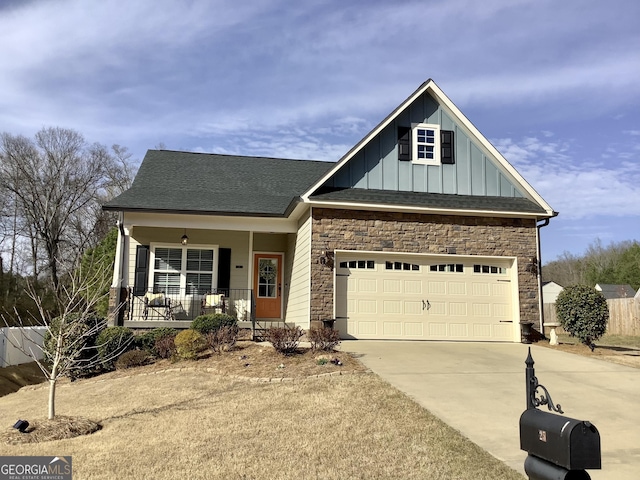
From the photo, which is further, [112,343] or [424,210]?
[424,210]

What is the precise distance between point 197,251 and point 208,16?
7.24 meters

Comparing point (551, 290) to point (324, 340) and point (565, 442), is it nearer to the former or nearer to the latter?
point (324, 340)

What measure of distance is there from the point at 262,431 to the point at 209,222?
28.9 ft

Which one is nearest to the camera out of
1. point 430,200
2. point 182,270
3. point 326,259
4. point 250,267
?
point 326,259

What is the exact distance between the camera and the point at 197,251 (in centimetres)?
1568

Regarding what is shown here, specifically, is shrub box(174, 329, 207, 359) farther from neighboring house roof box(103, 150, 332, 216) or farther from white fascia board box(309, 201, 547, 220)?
white fascia board box(309, 201, 547, 220)

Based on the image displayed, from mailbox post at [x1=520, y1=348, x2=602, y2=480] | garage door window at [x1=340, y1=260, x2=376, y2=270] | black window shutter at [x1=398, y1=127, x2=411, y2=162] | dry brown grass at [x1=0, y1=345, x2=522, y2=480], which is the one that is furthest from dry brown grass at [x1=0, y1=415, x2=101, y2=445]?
black window shutter at [x1=398, y1=127, x2=411, y2=162]

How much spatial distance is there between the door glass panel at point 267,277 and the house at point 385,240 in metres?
0.71

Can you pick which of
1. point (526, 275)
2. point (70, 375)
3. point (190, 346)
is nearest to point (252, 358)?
point (190, 346)

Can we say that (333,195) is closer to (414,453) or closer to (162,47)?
(162,47)

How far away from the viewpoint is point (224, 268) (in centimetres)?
1558

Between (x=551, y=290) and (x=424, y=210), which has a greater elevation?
(x=424, y=210)

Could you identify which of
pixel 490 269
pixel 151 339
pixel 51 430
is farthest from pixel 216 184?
pixel 51 430

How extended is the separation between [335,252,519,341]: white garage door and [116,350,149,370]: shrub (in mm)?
4520
